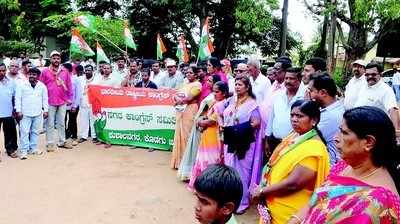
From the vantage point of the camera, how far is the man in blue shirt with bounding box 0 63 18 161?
25.0ft

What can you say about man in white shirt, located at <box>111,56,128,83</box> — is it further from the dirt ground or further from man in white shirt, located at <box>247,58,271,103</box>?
man in white shirt, located at <box>247,58,271,103</box>

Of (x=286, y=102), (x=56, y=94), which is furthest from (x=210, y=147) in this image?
(x=56, y=94)

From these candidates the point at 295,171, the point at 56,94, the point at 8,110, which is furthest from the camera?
the point at 56,94

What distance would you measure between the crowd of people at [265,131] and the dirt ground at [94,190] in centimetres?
40

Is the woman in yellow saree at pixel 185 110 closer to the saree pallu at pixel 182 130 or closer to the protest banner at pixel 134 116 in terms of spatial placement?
the saree pallu at pixel 182 130

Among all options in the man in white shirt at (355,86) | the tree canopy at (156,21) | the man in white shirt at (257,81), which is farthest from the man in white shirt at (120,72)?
the tree canopy at (156,21)

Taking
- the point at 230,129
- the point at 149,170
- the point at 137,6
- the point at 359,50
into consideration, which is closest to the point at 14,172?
the point at 149,170

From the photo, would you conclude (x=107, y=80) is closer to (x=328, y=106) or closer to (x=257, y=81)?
(x=257, y=81)

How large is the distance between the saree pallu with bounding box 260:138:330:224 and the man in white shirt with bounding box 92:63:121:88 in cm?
670

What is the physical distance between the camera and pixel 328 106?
11.7ft

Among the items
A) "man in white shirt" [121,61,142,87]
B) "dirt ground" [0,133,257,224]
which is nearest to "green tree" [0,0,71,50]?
"man in white shirt" [121,61,142,87]

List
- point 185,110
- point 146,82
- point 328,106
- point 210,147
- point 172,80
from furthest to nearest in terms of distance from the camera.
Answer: point 172,80, point 146,82, point 185,110, point 210,147, point 328,106

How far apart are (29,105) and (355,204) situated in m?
7.04

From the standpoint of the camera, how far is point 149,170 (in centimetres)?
737
